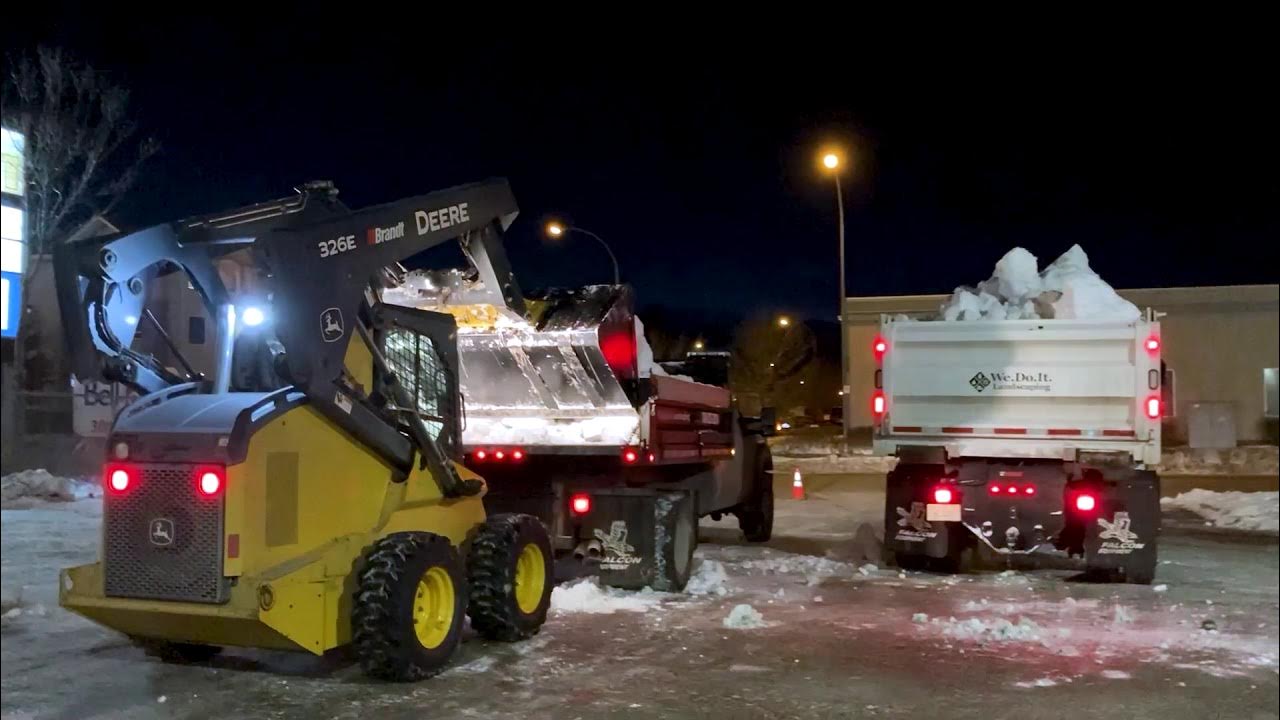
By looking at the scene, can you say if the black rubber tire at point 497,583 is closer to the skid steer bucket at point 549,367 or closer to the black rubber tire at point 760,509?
the skid steer bucket at point 549,367

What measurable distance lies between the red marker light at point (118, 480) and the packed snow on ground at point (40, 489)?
14.4 m

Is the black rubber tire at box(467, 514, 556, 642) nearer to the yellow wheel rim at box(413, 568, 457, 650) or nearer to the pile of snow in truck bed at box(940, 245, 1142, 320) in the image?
the yellow wheel rim at box(413, 568, 457, 650)

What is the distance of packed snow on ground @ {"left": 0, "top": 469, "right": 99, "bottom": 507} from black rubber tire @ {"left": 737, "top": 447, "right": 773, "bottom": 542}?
12098 millimetres

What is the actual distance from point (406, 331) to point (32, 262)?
20922 mm

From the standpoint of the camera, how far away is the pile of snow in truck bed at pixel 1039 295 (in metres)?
11.7

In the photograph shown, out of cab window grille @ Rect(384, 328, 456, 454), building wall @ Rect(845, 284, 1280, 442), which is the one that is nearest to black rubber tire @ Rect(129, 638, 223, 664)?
cab window grille @ Rect(384, 328, 456, 454)

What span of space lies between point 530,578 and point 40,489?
14.7 metres

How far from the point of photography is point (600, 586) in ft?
35.3

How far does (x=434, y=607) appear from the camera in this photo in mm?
7582

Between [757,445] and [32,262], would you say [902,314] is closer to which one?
[757,445]

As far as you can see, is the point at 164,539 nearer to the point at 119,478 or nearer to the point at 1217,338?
the point at 119,478

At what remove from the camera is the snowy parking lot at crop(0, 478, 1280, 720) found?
22.5 ft

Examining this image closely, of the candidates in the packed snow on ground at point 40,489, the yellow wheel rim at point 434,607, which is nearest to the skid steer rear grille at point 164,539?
the yellow wheel rim at point 434,607

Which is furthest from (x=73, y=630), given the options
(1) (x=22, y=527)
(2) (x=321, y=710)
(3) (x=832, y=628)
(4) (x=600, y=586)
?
(1) (x=22, y=527)
